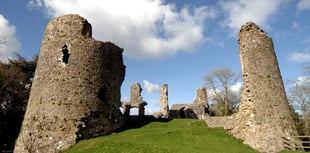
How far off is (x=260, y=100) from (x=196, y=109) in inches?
751

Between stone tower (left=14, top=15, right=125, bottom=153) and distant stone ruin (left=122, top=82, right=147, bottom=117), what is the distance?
14.0m

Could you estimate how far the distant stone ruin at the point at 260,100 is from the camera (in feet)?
49.3

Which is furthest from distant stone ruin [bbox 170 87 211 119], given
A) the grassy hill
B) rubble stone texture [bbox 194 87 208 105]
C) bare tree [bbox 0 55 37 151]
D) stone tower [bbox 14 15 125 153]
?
bare tree [bbox 0 55 37 151]

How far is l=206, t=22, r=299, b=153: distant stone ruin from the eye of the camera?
15039mm

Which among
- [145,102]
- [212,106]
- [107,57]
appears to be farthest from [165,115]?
[107,57]

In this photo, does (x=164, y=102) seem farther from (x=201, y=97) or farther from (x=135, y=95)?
(x=201, y=97)

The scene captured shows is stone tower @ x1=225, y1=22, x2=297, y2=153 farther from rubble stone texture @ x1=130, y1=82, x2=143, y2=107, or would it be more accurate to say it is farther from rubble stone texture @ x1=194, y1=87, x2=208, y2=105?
rubble stone texture @ x1=130, y1=82, x2=143, y2=107

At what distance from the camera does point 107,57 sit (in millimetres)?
19859

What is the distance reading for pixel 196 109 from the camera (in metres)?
34.7

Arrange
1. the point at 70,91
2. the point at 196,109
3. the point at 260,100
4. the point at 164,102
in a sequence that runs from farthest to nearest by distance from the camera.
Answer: the point at 164,102
the point at 196,109
the point at 70,91
the point at 260,100

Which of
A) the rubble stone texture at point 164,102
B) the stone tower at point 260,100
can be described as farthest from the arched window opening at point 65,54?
the rubble stone texture at point 164,102

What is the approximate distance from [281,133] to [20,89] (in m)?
25.3

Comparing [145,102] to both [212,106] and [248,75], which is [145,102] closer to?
[212,106]

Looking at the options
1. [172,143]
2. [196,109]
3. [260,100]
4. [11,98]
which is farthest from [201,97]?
[11,98]
